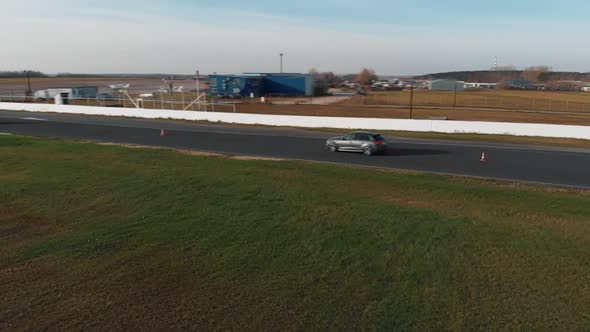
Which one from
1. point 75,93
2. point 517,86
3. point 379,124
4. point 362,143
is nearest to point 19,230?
point 362,143

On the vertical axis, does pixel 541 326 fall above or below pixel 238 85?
below

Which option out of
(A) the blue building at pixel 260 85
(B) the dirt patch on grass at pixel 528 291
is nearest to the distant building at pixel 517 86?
(A) the blue building at pixel 260 85

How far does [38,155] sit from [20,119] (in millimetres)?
25602

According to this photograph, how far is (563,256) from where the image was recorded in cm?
986

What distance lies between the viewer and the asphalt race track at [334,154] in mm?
19422

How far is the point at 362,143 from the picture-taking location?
23.4 metres

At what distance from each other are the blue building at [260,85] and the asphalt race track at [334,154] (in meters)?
30.2

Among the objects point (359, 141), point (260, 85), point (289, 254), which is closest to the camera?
point (289, 254)

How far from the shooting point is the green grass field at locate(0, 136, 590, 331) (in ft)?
24.8

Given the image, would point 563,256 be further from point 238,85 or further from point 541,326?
point 238,85

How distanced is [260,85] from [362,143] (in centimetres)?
5176

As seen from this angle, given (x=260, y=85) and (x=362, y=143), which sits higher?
(x=260, y=85)

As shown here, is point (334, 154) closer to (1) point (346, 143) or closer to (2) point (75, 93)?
(1) point (346, 143)

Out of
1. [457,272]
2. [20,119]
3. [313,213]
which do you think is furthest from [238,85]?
[457,272]
